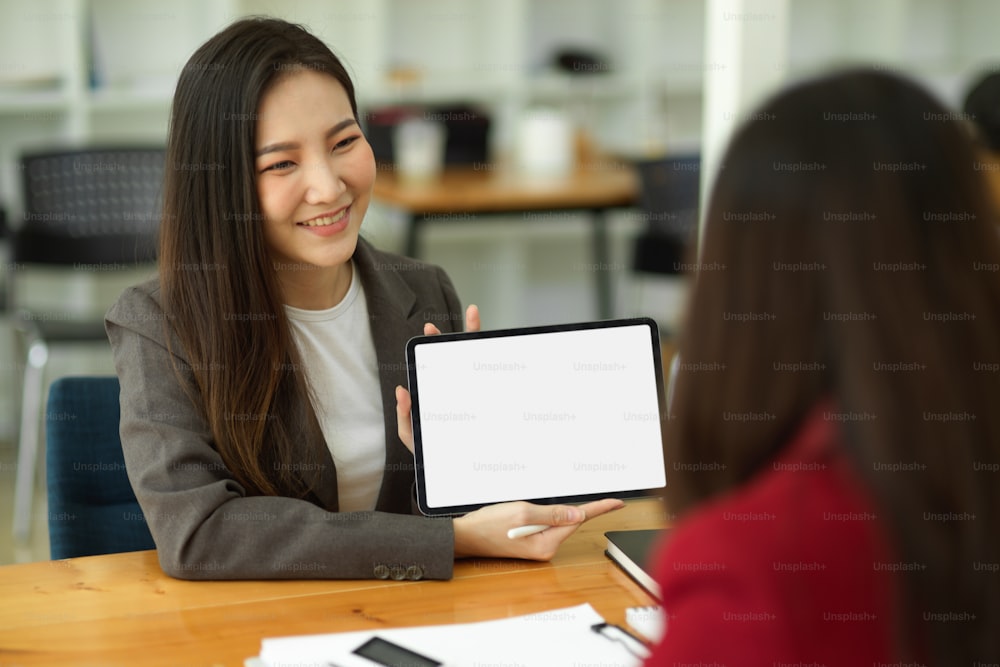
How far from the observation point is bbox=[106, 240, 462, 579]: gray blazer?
138 cm

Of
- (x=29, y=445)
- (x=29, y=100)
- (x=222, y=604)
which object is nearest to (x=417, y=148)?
(x=29, y=100)

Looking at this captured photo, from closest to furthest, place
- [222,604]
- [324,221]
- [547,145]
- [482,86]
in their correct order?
[222,604]
[324,221]
[547,145]
[482,86]

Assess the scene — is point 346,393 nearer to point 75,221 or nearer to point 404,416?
point 404,416

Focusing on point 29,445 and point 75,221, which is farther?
point 75,221

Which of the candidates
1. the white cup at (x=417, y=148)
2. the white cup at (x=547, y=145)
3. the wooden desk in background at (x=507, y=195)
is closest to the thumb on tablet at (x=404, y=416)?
the wooden desk in background at (x=507, y=195)

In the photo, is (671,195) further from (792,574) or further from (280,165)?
(792,574)

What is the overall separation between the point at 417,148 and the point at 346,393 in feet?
8.28

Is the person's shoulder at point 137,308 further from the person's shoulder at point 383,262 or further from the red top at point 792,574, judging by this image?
the red top at point 792,574

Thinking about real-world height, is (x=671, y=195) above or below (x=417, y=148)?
below

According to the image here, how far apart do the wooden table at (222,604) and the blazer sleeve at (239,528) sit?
0.8 inches

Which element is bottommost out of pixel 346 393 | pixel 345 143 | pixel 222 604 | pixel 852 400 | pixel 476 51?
pixel 222 604

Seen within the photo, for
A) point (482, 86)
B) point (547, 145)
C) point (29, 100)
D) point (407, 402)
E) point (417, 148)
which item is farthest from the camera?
point (482, 86)

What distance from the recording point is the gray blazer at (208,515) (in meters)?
1.38

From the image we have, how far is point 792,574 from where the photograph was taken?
759 millimetres
